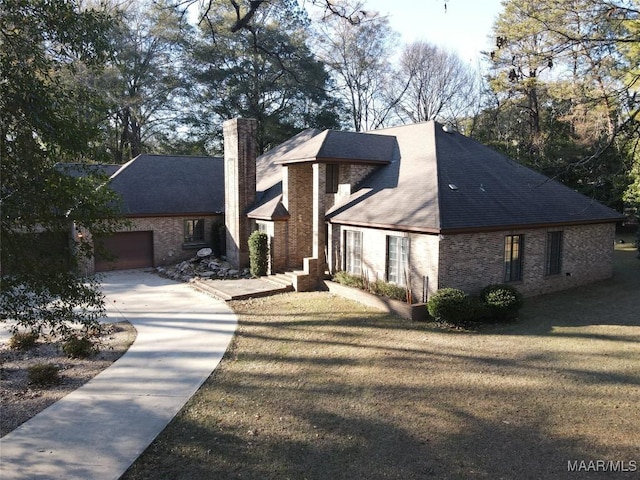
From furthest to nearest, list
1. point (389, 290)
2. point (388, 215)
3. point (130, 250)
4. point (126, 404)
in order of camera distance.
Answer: point (130, 250)
point (388, 215)
point (389, 290)
point (126, 404)

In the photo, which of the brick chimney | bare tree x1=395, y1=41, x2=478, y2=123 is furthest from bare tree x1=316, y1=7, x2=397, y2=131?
the brick chimney

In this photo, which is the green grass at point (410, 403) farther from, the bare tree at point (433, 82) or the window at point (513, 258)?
the bare tree at point (433, 82)

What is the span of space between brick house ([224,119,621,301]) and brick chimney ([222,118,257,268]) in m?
0.05

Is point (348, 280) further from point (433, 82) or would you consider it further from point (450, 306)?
point (433, 82)

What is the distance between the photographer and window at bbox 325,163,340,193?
19.3 m

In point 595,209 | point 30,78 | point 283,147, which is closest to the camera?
point 30,78

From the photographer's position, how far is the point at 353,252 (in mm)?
17453

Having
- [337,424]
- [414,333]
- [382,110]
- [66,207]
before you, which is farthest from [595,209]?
[382,110]

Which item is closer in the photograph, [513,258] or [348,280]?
[513,258]

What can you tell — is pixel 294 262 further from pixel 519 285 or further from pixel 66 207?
pixel 66 207

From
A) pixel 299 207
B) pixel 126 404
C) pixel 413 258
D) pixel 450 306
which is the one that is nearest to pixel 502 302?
pixel 450 306

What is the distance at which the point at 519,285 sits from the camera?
51.8 ft

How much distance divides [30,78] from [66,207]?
188 centimetres

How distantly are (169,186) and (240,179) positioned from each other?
4.59 m
